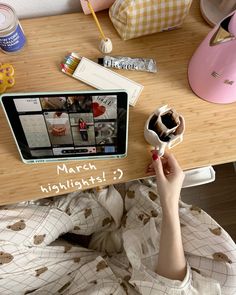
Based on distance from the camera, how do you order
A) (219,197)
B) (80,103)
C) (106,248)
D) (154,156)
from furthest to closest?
(219,197)
(106,248)
(154,156)
(80,103)

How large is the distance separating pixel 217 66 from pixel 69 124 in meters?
0.31

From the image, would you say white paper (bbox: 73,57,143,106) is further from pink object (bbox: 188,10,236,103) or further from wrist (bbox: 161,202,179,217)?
wrist (bbox: 161,202,179,217)

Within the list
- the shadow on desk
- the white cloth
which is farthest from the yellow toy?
the shadow on desk

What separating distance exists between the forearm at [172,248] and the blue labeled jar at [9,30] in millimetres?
497

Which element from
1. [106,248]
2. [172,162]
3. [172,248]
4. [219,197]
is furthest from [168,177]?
[219,197]

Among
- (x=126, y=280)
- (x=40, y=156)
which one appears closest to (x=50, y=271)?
(x=126, y=280)

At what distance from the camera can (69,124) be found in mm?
637

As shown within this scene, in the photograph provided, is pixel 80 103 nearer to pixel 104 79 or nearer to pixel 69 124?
pixel 69 124

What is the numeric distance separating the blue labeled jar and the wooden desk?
0.10ft

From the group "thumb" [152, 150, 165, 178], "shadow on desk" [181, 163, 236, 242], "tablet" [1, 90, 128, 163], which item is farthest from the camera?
"shadow on desk" [181, 163, 236, 242]

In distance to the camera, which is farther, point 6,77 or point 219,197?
point 219,197

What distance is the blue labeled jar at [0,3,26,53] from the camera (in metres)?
0.69

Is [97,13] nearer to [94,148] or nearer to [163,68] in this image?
[163,68]

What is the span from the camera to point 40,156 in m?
0.69
